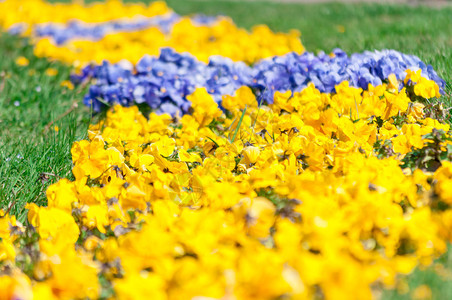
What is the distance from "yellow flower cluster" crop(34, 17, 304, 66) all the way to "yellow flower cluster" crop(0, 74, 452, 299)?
203 cm

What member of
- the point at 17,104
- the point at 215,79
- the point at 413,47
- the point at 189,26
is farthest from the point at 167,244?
the point at 189,26

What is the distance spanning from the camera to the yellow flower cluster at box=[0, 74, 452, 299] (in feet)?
4.70

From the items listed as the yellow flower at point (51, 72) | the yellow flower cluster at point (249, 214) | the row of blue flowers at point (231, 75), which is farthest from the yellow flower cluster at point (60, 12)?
the yellow flower cluster at point (249, 214)

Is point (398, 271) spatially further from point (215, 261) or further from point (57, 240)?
point (57, 240)

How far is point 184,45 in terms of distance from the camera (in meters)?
5.35

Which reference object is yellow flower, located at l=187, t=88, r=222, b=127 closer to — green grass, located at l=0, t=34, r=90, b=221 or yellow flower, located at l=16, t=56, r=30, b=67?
green grass, located at l=0, t=34, r=90, b=221

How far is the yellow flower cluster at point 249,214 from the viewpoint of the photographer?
4.70ft

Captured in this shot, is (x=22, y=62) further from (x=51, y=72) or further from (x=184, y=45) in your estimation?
(x=184, y=45)

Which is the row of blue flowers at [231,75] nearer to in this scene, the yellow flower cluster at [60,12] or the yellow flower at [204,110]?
the yellow flower at [204,110]

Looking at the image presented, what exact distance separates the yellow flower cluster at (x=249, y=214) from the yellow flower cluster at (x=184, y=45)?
2.03 m

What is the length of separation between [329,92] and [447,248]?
1579mm

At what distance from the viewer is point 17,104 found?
3.75m

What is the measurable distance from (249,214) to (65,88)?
297 cm

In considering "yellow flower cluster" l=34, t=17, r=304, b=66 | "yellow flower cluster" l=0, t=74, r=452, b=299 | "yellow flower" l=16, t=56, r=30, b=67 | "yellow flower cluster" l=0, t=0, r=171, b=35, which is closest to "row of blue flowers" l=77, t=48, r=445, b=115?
"yellow flower cluster" l=0, t=74, r=452, b=299
